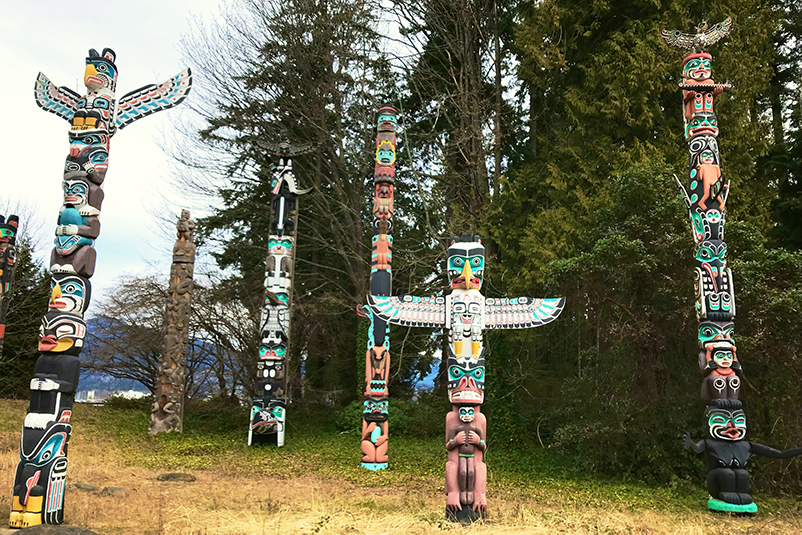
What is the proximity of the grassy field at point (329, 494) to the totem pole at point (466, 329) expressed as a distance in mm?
384

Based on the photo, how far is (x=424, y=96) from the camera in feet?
58.1

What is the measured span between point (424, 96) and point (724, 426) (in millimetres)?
13062

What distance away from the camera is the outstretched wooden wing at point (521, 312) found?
6.19m

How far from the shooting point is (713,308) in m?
7.52

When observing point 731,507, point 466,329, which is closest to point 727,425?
point 731,507

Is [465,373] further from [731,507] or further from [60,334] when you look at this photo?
[60,334]

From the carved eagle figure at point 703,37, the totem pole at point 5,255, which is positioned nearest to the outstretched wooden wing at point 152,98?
the totem pole at point 5,255

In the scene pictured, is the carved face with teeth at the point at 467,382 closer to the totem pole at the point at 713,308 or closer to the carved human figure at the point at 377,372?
the totem pole at the point at 713,308

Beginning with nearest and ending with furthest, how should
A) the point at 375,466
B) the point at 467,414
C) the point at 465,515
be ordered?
the point at 465,515 → the point at 467,414 → the point at 375,466

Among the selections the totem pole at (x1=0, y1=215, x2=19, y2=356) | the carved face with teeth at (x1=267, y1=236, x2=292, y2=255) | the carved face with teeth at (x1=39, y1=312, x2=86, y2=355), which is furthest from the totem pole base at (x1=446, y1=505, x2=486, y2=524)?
the totem pole at (x1=0, y1=215, x2=19, y2=356)

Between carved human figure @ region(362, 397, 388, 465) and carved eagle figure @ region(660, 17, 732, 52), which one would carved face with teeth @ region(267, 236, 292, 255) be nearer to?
carved human figure @ region(362, 397, 388, 465)

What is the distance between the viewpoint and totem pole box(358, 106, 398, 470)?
10.0m

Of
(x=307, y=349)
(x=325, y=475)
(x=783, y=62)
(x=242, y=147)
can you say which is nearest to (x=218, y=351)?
(x=307, y=349)

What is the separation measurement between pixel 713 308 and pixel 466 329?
3481 millimetres
